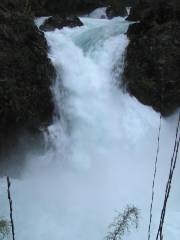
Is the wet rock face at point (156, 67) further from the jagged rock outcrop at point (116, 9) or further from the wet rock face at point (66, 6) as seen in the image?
the wet rock face at point (66, 6)

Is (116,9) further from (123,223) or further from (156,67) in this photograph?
(123,223)

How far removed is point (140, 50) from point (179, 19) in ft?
3.68

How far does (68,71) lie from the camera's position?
8.25 meters

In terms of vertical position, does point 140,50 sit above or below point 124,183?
above

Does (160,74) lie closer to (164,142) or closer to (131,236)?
(164,142)

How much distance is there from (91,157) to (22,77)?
193cm

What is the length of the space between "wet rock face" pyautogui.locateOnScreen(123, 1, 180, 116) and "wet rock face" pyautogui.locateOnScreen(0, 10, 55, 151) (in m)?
1.79

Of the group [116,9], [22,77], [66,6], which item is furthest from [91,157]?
[66,6]

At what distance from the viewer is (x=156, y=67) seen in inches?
341

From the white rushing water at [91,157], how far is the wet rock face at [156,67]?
0.69 feet

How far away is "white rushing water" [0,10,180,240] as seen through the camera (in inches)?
246

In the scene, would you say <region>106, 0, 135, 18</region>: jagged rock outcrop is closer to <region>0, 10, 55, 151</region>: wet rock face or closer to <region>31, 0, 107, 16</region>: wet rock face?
<region>31, 0, 107, 16</region>: wet rock face

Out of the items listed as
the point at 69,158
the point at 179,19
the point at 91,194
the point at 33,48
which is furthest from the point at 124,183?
the point at 179,19

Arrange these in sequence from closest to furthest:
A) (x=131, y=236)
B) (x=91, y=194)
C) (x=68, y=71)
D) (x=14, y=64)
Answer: (x=131, y=236)
(x=91, y=194)
(x=14, y=64)
(x=68, y=71)
